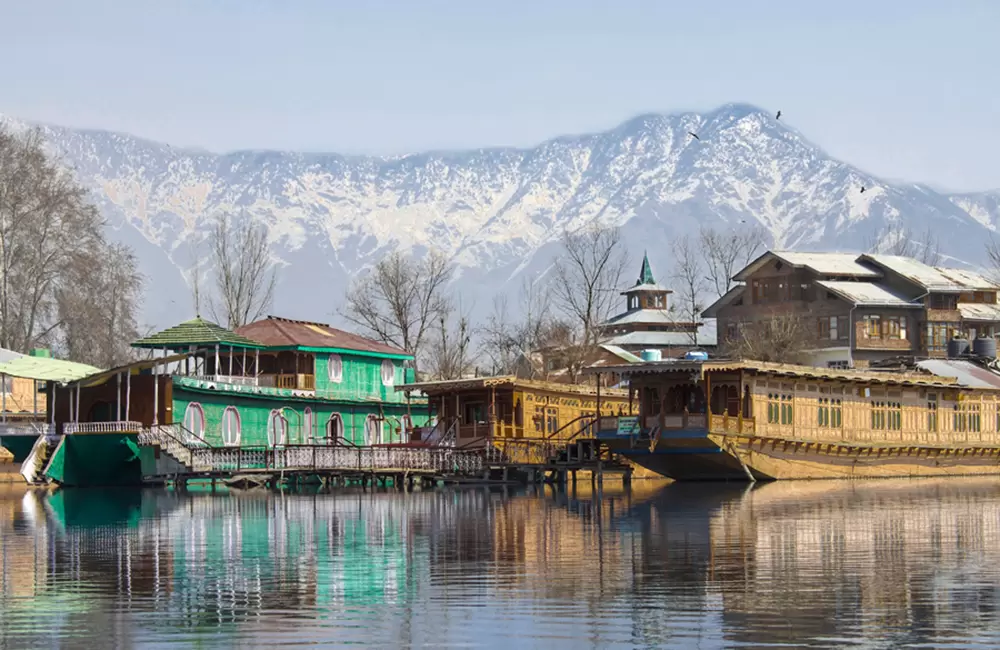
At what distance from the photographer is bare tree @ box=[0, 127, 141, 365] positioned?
247 feet

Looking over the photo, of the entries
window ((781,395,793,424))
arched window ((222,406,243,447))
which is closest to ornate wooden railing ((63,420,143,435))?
arched window ((222,406,243,447))

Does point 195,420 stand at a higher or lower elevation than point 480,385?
lower

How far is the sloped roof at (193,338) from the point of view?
5678 cm

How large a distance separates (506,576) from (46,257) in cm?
5906

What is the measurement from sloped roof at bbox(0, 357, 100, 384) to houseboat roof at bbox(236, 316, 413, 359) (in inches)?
312

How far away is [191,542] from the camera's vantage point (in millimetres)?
29328

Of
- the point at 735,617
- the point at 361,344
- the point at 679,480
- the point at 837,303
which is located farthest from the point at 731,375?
the point at 837,303

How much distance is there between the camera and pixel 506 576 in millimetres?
22812

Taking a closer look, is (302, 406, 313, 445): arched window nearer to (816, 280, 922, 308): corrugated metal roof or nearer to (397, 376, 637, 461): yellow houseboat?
(397, 376, 637, 461): yellow houseboat

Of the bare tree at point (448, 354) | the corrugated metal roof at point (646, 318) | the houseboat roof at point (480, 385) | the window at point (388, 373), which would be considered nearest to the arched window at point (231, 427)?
the houseboat roof at point (480, 385)

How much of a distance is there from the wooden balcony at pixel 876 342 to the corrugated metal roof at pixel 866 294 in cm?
160

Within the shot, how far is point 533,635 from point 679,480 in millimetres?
39289

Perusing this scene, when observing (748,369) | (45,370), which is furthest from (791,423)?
(45,370)

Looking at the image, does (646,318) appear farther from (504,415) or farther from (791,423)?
(791,423)
